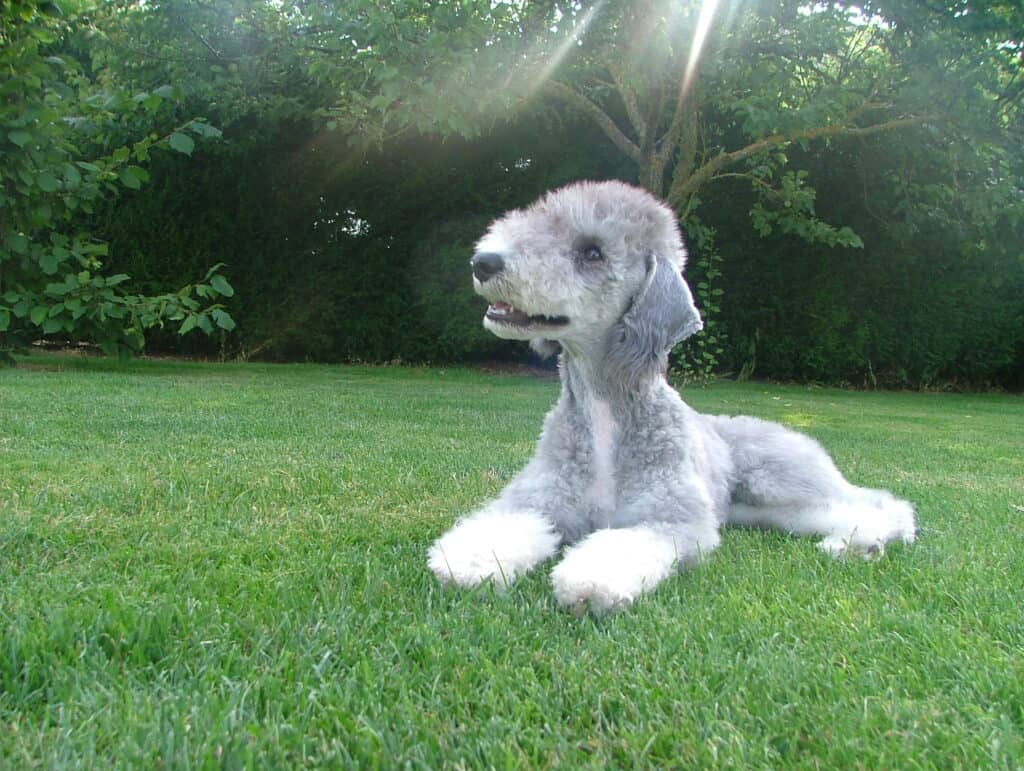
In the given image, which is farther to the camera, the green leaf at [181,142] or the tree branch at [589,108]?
the tree branch at [589,108]

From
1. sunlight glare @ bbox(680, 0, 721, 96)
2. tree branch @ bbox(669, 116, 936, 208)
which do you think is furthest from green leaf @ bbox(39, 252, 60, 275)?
tree branch @ bbox(669, 116, 936, 208)

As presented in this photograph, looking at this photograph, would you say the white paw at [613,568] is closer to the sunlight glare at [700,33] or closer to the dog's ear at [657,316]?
the dog's ear at [657,316]

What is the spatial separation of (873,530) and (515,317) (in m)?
1.47

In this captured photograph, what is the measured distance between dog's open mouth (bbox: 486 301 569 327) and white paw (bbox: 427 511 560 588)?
2.03 feet

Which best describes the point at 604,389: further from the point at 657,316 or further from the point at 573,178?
the point at 573,178

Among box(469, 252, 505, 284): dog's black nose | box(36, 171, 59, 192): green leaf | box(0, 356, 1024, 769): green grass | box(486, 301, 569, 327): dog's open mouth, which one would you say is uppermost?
box(36, 171, 59, 192): green leaf

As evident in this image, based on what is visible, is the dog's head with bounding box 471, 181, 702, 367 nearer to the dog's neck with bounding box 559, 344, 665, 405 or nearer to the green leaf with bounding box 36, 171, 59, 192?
the dog's neck with bounding box 559, 344, 665, 405

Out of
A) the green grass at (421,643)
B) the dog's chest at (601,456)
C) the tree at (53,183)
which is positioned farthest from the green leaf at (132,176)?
the dog's chest at (601,456)

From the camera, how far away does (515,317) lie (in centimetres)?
259

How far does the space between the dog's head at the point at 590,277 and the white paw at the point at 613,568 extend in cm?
62

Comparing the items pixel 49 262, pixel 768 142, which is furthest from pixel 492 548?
pixel 768 142

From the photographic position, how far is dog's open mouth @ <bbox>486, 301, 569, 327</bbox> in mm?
2580

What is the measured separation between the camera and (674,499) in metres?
2.57

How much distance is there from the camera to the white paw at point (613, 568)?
1.98m
